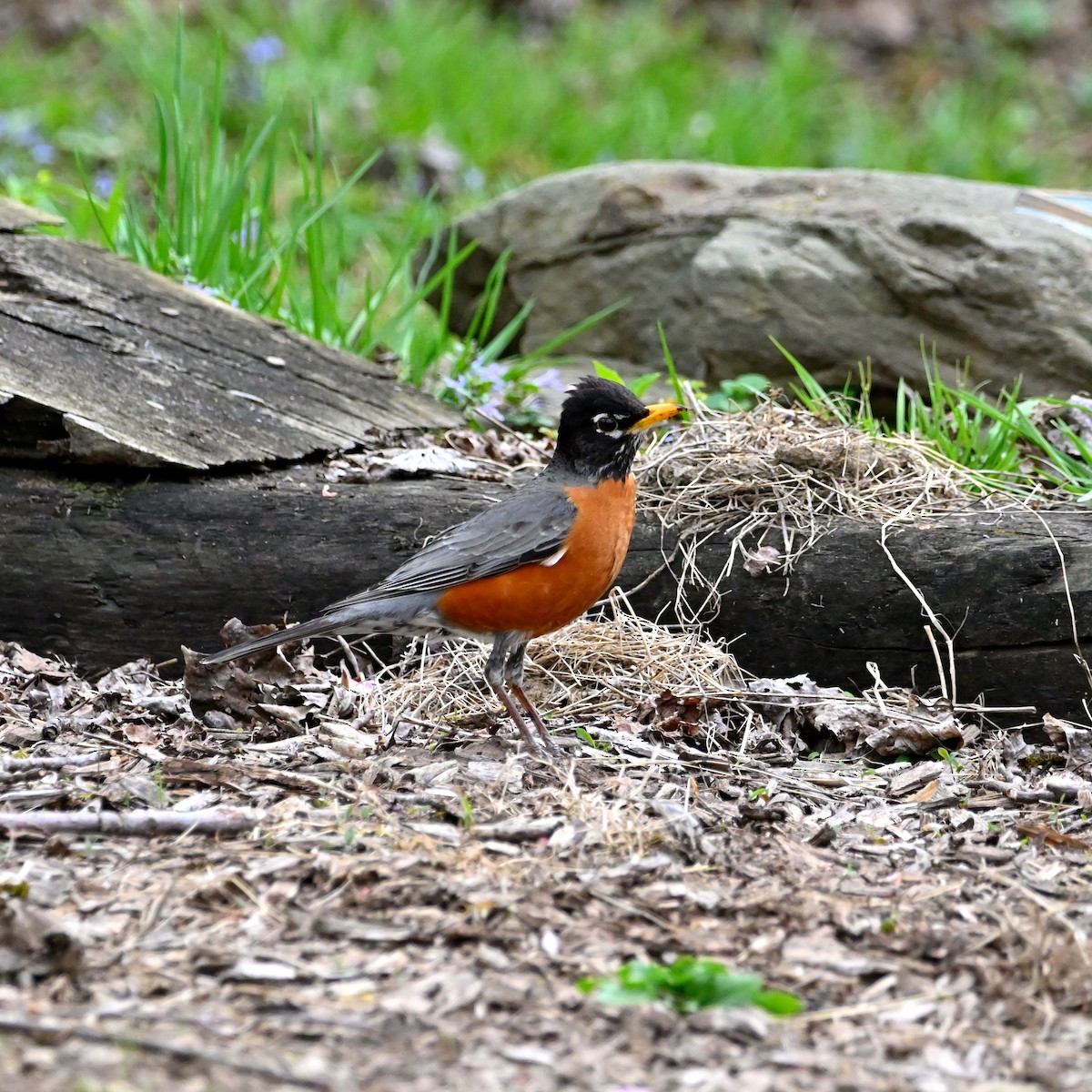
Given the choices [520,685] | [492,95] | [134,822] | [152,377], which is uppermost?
[492,95]

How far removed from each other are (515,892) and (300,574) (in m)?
1.93

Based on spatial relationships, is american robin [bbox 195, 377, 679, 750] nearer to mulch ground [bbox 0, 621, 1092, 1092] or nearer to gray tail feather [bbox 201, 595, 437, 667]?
gray tail feather [bbox 201, 595, 437, 667]

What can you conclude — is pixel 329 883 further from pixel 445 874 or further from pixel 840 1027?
pixel 840 1027

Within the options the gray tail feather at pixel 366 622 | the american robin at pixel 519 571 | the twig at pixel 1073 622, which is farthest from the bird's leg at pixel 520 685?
the twig at pixel 1073 622

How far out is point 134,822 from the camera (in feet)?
10.2

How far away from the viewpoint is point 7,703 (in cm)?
411

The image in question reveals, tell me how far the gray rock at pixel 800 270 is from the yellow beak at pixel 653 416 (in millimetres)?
1953

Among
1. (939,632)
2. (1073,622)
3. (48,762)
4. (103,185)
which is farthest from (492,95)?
(48,762)

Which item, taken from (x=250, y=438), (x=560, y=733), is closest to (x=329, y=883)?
(x=560, y=733)

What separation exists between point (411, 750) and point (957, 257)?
12.0 ft

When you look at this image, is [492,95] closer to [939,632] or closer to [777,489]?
[777,489]

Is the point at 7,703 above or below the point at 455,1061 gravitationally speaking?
below

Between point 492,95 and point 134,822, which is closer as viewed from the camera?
point 134,822

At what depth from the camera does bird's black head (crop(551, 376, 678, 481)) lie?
14.1ft
